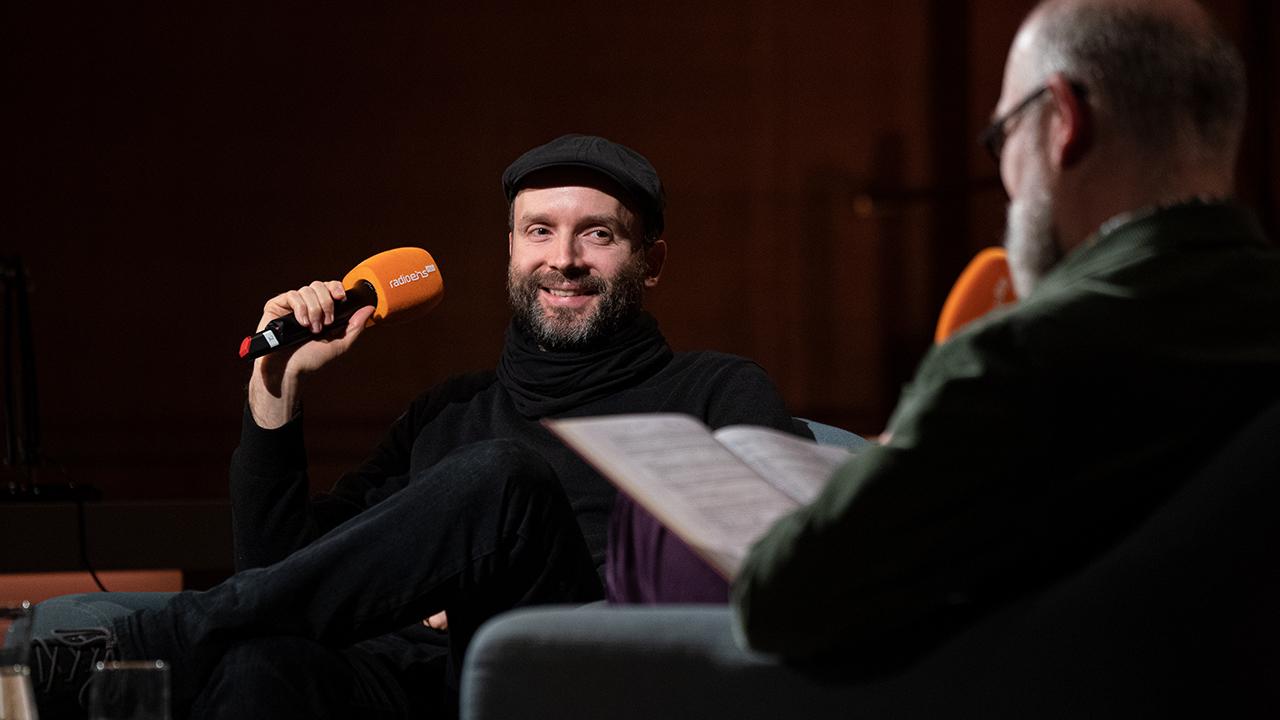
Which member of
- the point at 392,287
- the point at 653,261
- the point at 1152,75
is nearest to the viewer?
the point at 1152,75

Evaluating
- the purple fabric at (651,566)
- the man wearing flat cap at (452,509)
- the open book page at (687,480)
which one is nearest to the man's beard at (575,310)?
the man wearing flat cap at (452,509)

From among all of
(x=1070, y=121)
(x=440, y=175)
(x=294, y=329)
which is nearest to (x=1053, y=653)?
(x=1070, y=121)

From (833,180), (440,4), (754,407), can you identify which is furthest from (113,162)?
(754,407)

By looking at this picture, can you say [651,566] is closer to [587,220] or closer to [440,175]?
[587,220]

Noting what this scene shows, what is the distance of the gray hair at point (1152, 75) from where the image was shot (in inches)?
43.4

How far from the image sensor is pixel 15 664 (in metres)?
1.26

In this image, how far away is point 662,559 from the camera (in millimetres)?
1256

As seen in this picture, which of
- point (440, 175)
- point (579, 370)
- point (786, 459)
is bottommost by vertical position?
point (579, 370)

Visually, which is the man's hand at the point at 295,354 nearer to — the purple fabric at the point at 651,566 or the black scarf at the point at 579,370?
the black scarf at the point at 579,370

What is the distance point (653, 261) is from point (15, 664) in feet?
4.62

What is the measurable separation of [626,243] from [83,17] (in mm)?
2453

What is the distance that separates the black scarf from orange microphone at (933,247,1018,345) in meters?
0.98

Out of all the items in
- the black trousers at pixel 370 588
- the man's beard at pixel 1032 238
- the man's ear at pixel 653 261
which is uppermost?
the man's beard at pixel 1032 238

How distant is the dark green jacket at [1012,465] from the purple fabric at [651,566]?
22cm
